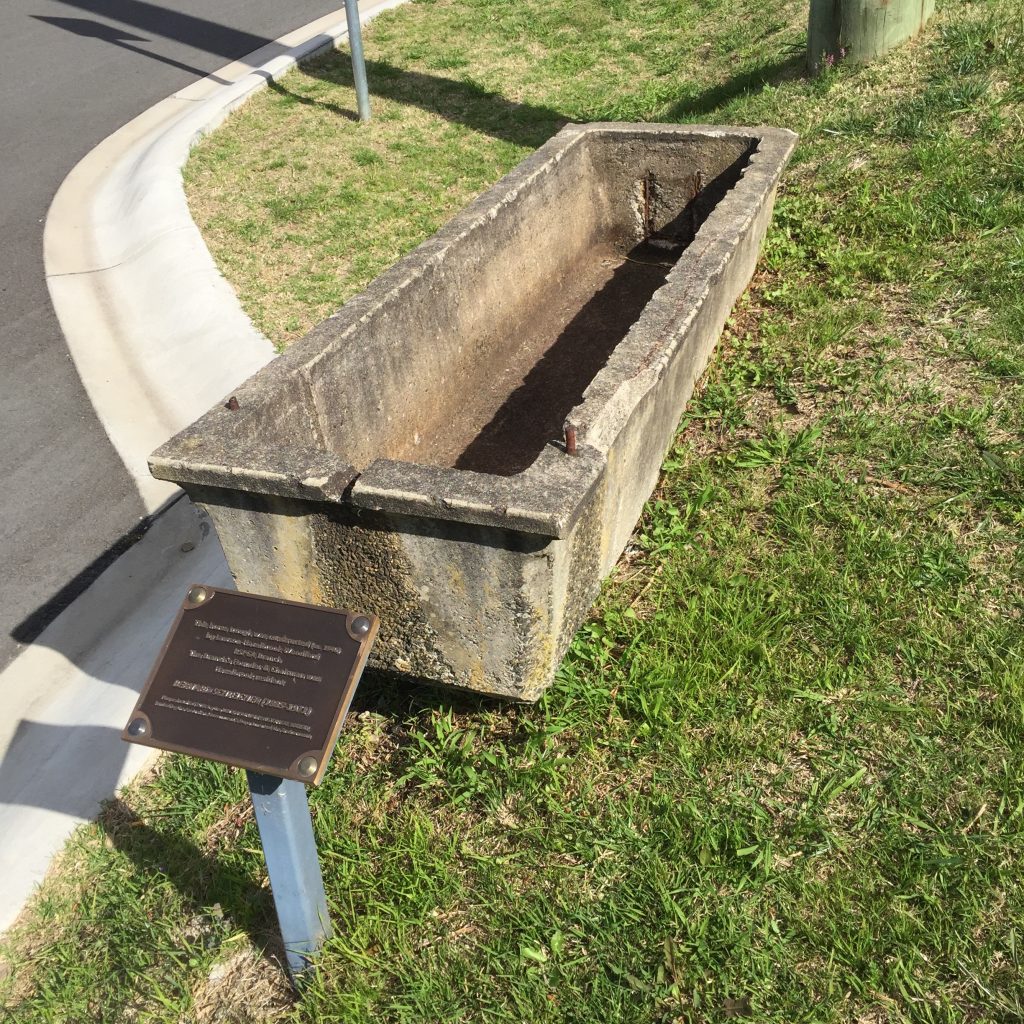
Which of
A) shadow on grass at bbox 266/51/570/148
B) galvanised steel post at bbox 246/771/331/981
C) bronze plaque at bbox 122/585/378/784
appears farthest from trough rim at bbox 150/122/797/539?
shadow on grass at bbox 266/51/570/148

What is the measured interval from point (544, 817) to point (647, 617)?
87cm

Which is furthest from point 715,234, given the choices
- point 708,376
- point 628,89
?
point 628,89

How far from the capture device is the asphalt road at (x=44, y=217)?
4.72 m

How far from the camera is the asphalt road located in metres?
4.72

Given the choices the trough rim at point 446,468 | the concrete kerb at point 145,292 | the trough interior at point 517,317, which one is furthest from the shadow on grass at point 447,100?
the trough rim at point 446,468

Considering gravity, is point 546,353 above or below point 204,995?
above

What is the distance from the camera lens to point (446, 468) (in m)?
2.85

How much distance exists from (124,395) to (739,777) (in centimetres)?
442

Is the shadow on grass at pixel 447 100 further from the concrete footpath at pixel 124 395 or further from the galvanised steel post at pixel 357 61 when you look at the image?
the concrete footpath at pixel 124 395

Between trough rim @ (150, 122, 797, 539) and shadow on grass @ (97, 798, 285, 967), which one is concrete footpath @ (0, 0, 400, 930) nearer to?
shadow on grass @ (97, 798, 285, 967)

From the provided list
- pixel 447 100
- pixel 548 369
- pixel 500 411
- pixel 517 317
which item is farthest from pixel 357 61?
pixel 500 411

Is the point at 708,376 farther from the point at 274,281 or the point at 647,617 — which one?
the point at 274,281

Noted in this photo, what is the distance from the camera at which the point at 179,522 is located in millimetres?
4930

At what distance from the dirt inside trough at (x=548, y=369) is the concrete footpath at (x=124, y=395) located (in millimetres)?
1308
